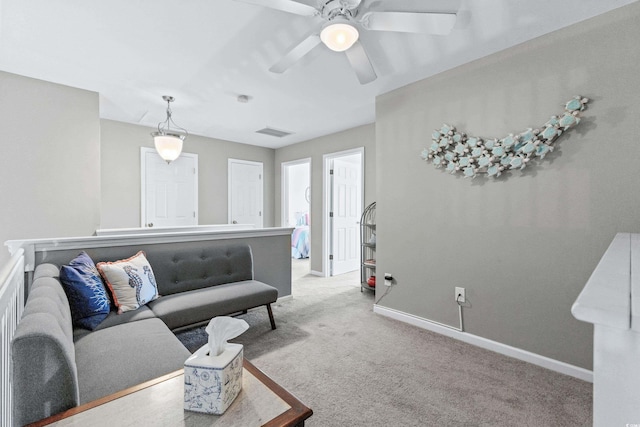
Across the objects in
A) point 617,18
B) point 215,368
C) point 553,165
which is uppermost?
point 617,18

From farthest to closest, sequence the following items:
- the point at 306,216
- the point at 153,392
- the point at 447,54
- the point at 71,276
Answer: the point at 306,216 < the point at 447,54 < the point at 71,276 < the point at 153,392

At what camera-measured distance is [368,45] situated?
7.38ft

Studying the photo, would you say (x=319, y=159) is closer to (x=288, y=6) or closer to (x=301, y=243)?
(x=301, y=243)

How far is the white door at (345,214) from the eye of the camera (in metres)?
4.94

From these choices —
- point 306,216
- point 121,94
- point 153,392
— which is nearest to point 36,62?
point 121,94

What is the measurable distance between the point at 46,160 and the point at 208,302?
2.34m

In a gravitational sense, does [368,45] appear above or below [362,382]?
above

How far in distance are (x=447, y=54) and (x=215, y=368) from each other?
273cm

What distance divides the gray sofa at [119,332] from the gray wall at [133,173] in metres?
2.19

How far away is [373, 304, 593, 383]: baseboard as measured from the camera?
200cm

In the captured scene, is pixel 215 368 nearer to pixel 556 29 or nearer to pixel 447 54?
pixel 447 54

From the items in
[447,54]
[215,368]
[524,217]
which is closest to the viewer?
[215,368]

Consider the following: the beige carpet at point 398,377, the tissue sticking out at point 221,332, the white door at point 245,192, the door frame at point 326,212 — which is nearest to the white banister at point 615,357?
the tissue sticking out at point 221,332

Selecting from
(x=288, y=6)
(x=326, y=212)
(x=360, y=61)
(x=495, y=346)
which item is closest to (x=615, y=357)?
(x=288, y=6)
